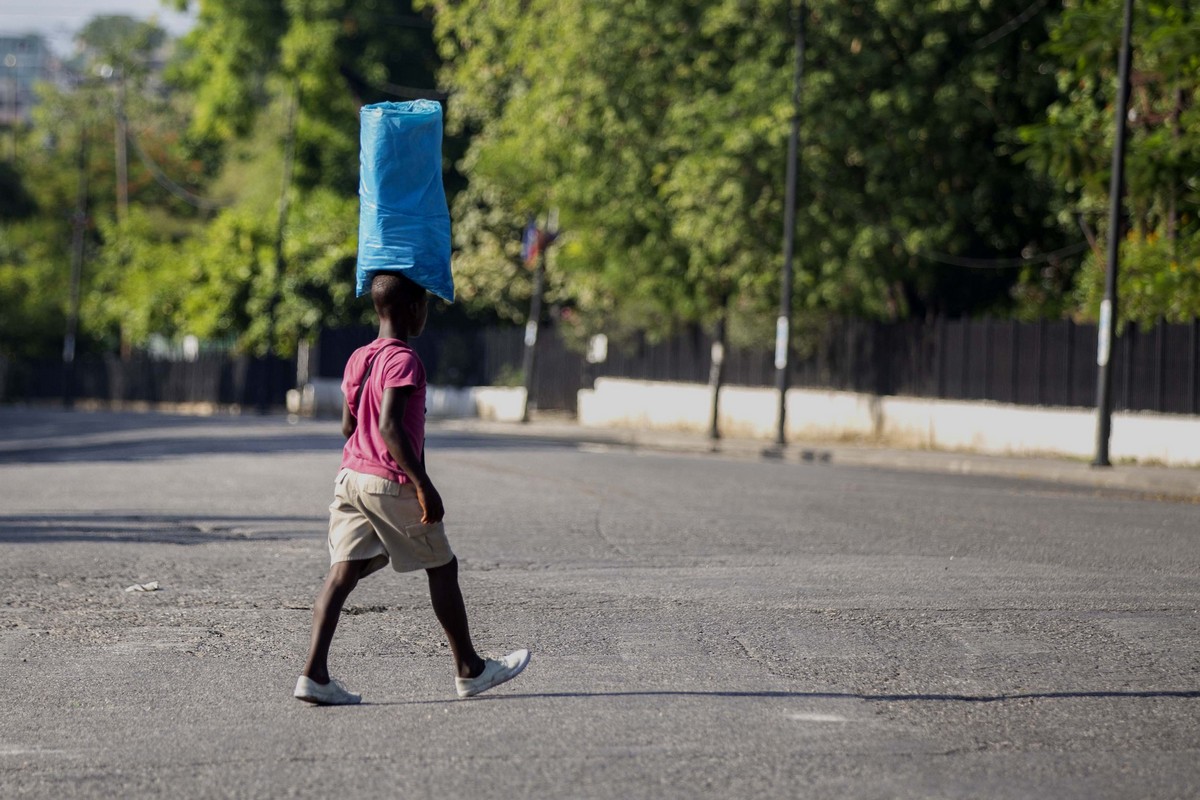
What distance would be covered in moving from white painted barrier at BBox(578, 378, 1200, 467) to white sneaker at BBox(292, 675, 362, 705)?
19787 millimetres

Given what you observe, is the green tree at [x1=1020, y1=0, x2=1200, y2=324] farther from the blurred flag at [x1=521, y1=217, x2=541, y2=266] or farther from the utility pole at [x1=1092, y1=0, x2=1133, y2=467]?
the blurred flag at [x1=521, y1=217, x2=541, y2=266]

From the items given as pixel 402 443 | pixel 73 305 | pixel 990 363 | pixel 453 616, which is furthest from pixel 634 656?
pixel 73 305

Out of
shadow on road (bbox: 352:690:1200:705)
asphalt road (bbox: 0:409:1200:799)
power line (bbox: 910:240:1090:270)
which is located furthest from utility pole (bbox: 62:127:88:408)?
shadow on road (bbox: 352:690:1200:705)

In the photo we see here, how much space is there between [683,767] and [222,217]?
61155 mm

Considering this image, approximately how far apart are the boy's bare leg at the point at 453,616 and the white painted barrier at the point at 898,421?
63.9ft

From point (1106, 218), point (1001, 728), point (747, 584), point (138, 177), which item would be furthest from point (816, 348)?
point (138, 177)

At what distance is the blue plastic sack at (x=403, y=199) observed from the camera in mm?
6551

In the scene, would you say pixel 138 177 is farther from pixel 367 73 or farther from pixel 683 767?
pixel 683 767

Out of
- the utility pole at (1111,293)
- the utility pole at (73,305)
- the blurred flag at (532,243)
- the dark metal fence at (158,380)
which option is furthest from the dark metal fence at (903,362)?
the utility pole at (73,305)

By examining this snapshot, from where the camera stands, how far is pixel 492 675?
662cm

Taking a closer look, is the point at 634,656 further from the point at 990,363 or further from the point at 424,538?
the point at 990,363

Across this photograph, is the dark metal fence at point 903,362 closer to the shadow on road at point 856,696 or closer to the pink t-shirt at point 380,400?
the shadow on road at point 856,696

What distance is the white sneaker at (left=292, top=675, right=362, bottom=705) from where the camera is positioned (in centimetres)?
638

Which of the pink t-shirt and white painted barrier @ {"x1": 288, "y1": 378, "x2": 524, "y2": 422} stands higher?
the pink t-shirt
